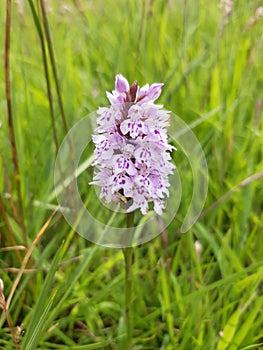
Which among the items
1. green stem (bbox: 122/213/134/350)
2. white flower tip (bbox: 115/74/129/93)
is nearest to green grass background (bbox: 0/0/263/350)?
green stem (bbox: 122/213/134/350)

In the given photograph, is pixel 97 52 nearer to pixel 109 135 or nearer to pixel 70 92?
pixel 70 92

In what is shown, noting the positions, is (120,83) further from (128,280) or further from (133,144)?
(128,280)

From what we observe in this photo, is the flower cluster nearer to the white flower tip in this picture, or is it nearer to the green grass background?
the white flower tip

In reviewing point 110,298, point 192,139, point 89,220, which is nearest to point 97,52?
point 192,139

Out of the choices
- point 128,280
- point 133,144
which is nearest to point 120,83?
point 133,144

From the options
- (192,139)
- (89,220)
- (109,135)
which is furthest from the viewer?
(192,139)
